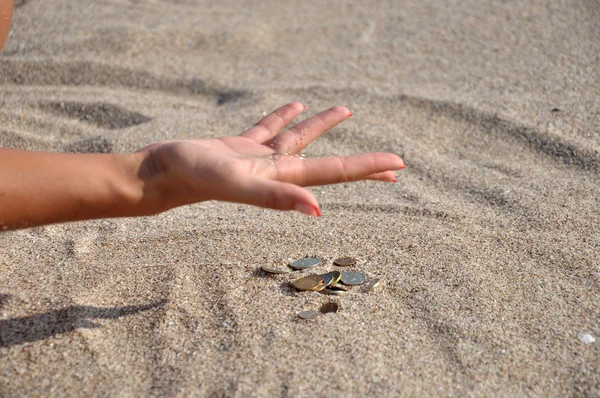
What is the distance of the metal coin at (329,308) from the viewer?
1932mm

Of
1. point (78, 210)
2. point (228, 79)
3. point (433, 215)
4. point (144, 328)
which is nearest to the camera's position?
point (78, 210)

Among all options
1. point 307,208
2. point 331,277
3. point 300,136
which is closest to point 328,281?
point 331,277

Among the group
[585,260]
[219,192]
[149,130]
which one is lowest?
[149,130]

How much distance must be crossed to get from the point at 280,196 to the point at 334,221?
0.94m

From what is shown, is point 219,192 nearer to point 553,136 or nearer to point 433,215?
point 433,215

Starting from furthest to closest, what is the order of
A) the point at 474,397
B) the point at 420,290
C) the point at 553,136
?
1. the point at 553,136
2. the point at 420,290
3. the point at 474,397

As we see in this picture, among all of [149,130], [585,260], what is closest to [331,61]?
[149,130]

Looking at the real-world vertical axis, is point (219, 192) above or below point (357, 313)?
above

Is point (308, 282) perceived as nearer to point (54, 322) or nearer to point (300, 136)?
point (300, 136)

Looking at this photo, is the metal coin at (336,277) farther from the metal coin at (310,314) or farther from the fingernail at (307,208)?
the fingernail at (307,208)

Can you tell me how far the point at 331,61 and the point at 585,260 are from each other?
2184 millimetres

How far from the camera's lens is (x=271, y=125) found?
6.77 feet

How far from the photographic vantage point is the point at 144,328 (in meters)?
1.87

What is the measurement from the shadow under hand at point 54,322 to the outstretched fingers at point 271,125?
0.54 m
